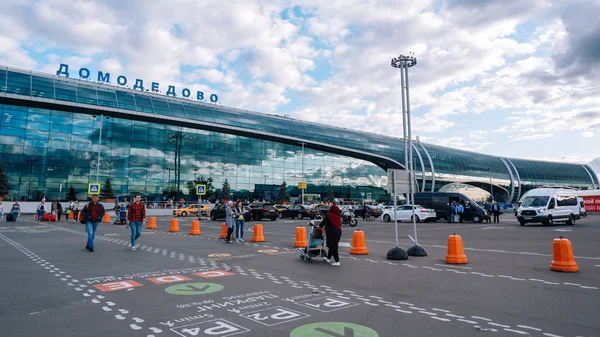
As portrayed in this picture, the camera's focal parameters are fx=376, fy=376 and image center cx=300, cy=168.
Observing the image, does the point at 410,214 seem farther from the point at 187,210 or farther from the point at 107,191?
the point at 107,191

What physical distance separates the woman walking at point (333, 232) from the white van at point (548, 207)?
21.1 meters

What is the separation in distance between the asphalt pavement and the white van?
1615 centimetres

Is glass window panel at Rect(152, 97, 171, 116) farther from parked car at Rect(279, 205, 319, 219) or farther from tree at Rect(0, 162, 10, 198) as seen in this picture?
parked car at Rect(279, 205, 319, 219)

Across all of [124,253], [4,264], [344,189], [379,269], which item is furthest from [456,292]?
[344,189]

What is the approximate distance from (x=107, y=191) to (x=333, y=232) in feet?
153

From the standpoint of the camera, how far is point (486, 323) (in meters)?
4.93

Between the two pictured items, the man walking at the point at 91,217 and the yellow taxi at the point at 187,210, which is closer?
the man walking at the point at 91,217

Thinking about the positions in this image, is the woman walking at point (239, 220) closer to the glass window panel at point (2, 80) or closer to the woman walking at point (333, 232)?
the woman walking at point (333, 232)

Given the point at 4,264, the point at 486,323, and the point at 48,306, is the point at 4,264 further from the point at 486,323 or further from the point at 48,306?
the point at 486,323

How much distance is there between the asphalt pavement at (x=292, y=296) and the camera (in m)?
4.77

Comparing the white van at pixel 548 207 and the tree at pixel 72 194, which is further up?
the tree at pixel 72 194

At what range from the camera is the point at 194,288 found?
23.1 ft

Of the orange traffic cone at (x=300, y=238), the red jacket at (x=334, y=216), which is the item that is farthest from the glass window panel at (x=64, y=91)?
the red jacket at (x=334, y=216)

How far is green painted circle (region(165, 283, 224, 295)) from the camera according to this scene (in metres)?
6.72
